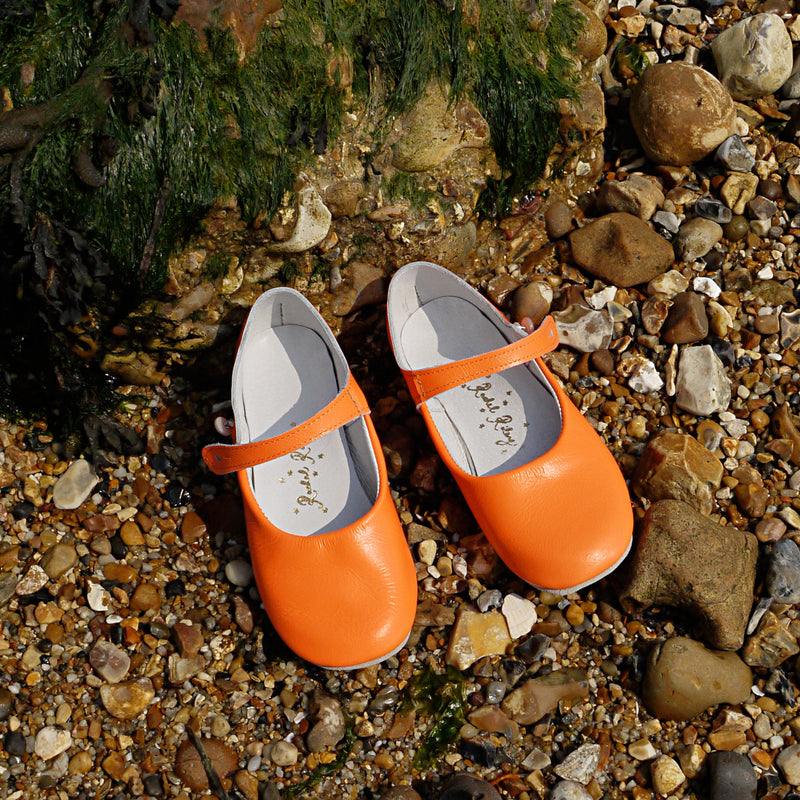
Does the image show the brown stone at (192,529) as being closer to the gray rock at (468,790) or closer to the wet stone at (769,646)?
the gray rock at (468,790)

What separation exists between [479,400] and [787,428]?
59.1 inches

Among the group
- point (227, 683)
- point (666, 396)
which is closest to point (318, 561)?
point (227, 683)

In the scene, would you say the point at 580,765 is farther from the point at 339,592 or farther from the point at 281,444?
the point at 281,444

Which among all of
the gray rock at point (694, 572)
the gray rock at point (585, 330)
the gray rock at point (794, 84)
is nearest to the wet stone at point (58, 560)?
the gray rock at point (694, 572)

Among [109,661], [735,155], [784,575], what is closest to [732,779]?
[784,575]

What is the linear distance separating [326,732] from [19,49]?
3.13 meters

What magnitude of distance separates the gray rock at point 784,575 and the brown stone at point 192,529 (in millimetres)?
2587

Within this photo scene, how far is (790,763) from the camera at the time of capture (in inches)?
117

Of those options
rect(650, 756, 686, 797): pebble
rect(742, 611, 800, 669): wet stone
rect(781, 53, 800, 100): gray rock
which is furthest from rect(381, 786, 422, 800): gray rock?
rect(781, 53, 800, 100): gray rock

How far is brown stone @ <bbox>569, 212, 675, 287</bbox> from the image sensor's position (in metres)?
3.88

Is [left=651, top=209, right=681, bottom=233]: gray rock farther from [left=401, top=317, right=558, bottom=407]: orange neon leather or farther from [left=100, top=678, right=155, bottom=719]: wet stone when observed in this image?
[left=100, top=678, right=155, bottom=719]: wet stone

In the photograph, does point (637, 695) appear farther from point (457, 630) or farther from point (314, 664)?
point (314, 664)

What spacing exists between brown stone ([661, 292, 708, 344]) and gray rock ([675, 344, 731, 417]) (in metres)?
→ 0.07

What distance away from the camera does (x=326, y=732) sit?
305 cm
